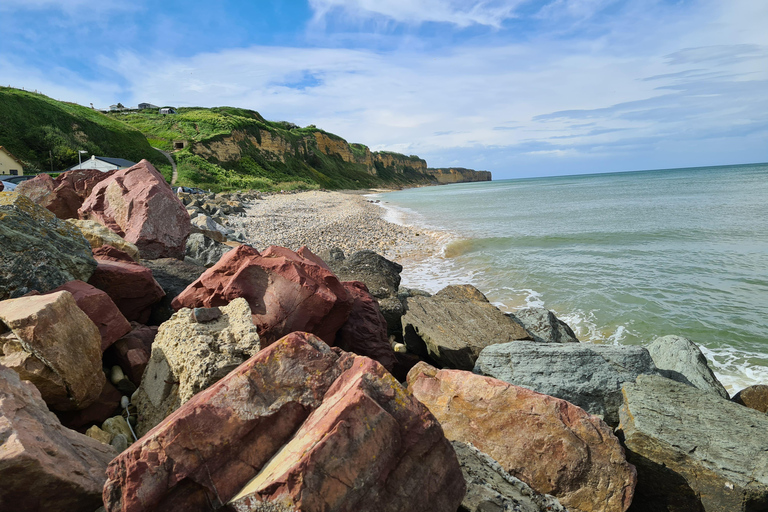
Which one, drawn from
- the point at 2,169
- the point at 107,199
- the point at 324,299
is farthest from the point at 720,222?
the point at 2,169

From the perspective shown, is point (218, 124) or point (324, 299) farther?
point (218, 124)

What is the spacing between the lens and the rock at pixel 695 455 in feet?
11.4

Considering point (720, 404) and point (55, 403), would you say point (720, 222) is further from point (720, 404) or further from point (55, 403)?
point (55, 403)

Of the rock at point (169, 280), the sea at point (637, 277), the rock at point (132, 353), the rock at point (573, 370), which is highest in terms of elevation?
the rock at point (169, 280)

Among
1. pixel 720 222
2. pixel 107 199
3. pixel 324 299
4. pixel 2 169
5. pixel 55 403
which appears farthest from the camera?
pixel 2 169

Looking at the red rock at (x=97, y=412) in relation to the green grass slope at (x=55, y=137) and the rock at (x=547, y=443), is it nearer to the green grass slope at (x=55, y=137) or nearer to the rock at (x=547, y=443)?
the rock at (x=547, y=443)

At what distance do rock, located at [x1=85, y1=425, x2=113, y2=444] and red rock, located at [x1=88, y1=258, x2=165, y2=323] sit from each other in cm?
180

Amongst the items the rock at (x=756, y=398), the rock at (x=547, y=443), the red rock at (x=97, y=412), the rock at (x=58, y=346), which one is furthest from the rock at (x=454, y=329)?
the rock at (x=58, y=346)

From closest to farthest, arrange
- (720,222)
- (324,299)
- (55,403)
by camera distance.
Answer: (55,403) → (324,299) → (720,222)

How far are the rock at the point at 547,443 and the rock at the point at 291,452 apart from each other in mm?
1124

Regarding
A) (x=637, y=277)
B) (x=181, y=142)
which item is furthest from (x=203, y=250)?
(x=181, y=142)

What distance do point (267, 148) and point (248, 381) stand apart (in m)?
77.2

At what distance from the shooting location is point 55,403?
3129 millimetres

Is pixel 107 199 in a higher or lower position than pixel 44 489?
higher
